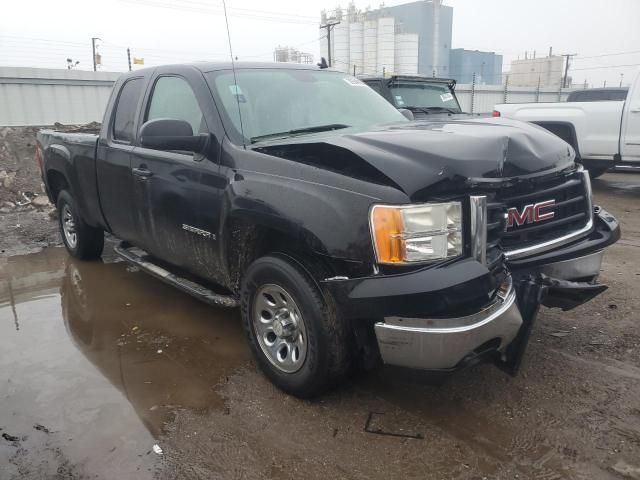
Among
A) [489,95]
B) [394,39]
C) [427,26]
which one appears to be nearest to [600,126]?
[489,95]

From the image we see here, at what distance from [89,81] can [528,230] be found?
47.2 feet

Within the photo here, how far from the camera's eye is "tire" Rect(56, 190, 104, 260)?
19.0ft

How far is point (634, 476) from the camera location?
244 centimetres

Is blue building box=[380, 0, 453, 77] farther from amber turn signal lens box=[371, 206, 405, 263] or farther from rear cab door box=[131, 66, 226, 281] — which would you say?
amber turn signal lens box=[371, 206, 405, 263]

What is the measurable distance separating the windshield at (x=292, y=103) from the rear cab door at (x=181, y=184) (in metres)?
0.15

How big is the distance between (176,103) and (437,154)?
7.27 ft

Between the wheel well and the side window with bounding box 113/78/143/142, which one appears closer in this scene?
the side window with bounding box 113/78/143/142

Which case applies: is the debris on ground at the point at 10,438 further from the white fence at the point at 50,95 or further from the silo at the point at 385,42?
the silo at the point at 385,42

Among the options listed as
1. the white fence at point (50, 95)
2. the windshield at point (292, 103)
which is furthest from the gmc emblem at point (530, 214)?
the white fence at point (50, 95)

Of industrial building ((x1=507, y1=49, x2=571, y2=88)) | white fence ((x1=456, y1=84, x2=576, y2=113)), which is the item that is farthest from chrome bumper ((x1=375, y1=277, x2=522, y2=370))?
industrial building ((x1=507, y1=49, x2=571, y2=88))

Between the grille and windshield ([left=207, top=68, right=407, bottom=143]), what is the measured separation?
1345mm

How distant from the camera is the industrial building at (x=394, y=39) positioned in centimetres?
5981

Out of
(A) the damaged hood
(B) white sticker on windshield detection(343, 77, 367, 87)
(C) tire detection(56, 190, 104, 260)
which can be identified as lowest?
(C) tire detection(56, 190, 104, 260)

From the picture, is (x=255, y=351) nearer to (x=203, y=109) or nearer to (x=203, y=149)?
(x=203, y=149)
